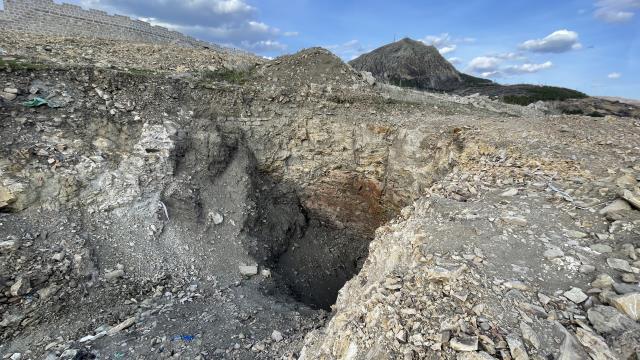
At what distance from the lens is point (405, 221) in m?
5.30

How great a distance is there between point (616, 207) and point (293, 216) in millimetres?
7149

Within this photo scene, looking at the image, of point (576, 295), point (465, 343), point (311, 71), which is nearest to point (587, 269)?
point (576, 295)

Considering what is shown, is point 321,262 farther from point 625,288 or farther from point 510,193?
point 625,288

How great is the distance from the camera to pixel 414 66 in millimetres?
25609

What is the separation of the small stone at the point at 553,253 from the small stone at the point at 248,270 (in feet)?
17.7

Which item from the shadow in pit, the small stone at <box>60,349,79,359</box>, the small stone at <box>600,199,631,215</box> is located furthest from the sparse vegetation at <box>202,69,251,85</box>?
the small stone at <box>600,199,631,215</box>

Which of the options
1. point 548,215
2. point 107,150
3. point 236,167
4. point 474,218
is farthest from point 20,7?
point 548,215

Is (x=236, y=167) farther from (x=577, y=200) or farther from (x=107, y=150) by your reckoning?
(x=577, y=200)

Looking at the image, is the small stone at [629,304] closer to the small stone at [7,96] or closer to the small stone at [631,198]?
the small stone at [631,198]

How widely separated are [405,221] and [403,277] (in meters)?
1.74

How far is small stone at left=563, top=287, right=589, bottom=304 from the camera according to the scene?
297 cm

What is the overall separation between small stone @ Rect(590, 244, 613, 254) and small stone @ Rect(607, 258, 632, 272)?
16cm

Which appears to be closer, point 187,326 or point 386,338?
point 386,338

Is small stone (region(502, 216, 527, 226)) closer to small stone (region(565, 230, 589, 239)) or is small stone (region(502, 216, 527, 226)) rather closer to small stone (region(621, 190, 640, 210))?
small stone (region(565, 230, 589, 239))
